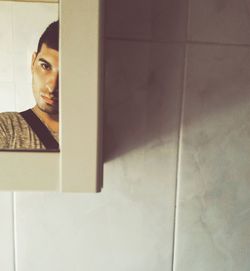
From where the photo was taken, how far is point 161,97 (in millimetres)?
561

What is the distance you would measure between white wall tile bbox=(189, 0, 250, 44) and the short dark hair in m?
0.22

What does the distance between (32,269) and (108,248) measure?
0.39 feet

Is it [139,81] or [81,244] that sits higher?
[139,81]

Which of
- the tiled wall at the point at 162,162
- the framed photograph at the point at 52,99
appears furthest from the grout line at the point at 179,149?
the framed photograph at the point at 52,99

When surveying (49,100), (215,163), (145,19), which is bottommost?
(215,163)

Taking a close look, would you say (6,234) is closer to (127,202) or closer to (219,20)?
(127,202)

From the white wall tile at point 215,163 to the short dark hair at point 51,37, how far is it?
0.72ft

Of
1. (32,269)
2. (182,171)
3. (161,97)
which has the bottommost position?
(32,269)

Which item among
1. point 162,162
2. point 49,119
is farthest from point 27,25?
point 162,162

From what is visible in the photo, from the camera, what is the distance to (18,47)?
451 millimetres

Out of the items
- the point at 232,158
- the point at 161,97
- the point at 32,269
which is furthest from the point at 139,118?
the point at 32,269

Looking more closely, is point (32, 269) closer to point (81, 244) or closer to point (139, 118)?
point (81, 244)

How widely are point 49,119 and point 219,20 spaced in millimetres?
297

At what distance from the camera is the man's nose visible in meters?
0.40
